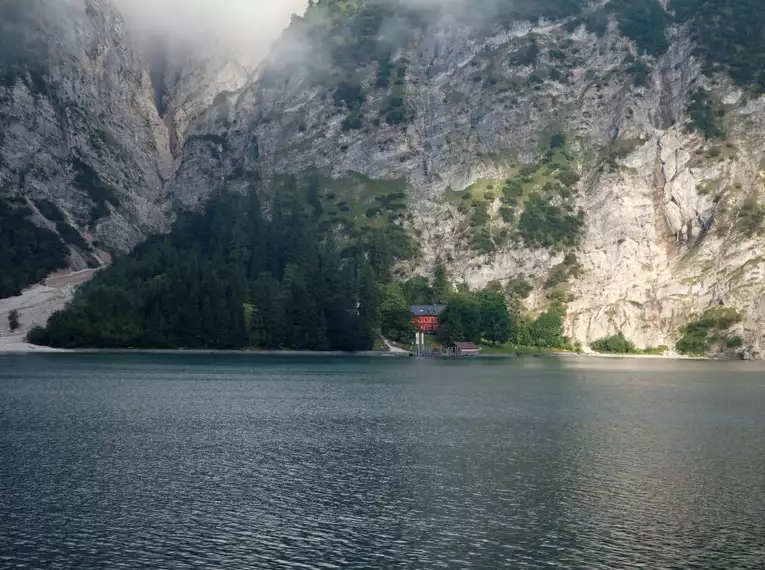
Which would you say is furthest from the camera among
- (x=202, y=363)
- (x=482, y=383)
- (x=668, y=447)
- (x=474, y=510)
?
(x=202, y=363)

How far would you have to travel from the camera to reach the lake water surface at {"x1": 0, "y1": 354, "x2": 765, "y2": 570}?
37.9 metres

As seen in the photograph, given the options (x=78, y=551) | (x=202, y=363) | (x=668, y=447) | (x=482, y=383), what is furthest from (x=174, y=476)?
(x=202, y=363)

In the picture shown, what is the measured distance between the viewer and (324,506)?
46.0m

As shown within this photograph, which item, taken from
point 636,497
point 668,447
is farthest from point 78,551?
point 668,447

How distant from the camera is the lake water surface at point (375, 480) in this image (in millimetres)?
37938

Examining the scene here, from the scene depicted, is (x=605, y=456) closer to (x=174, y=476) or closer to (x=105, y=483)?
(x=174, y=476)

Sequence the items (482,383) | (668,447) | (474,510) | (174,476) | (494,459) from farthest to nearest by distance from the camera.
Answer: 1. (482,383)
2. (668,447)
3. (494,459)
4. (174,476)
5. (474,510)

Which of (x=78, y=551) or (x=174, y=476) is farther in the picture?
(x=174, y=476)

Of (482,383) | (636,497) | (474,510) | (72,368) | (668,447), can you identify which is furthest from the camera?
(72,368)

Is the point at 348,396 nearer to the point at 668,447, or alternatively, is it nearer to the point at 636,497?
the point at 668,447

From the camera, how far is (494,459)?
6109cm

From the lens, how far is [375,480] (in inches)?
2085

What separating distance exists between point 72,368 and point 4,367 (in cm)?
1269

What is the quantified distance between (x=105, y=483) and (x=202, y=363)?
4987 inches
